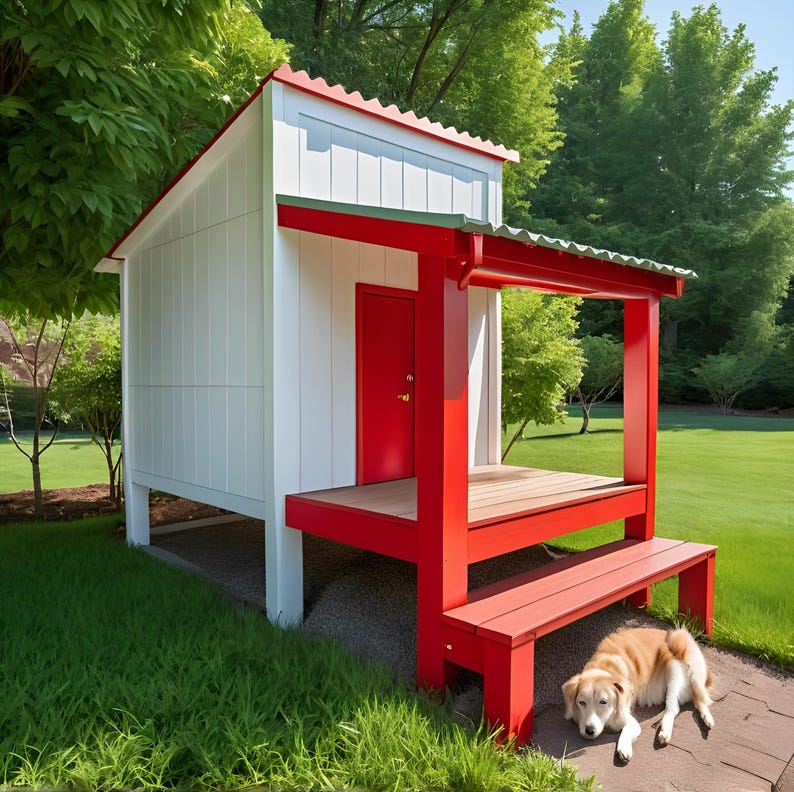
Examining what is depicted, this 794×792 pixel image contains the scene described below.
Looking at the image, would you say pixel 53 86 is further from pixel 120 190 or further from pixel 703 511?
pixel 703 511

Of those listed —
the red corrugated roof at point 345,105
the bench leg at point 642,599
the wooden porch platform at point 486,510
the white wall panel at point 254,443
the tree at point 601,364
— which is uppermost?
the red corrugated roof at point 345,105

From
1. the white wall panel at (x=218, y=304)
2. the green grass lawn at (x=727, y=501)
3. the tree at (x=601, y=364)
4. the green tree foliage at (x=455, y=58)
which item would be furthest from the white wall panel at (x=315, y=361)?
the tree at (x=601, y=364)

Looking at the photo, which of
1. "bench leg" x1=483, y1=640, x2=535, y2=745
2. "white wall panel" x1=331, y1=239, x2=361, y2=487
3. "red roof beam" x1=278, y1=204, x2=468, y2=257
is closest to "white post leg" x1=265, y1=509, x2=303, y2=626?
"white wall panel" x1=331, y1=239, x2=361, y2=487

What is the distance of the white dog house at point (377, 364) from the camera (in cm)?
370

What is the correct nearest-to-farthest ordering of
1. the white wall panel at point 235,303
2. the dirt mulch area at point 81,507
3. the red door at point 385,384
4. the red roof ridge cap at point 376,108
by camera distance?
the red roof ridge cap at point 376,108 < the white wall panel at point 235,303 < the red door at point 385,384 < the dirt mulch area at point 81,507

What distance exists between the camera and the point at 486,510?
4.36m

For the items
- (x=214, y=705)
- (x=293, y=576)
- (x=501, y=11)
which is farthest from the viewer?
(x=501, y=11)

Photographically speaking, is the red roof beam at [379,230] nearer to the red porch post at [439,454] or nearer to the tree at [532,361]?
the red porch post at [439,454]

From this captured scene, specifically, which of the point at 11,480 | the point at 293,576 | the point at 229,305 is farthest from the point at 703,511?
the point at 11,480

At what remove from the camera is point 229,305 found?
18.0 ft

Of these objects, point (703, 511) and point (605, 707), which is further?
point (703, 511)

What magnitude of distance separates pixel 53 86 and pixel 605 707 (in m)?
6.31

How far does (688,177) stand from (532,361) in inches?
1028

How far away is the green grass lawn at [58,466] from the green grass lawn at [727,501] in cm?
857
